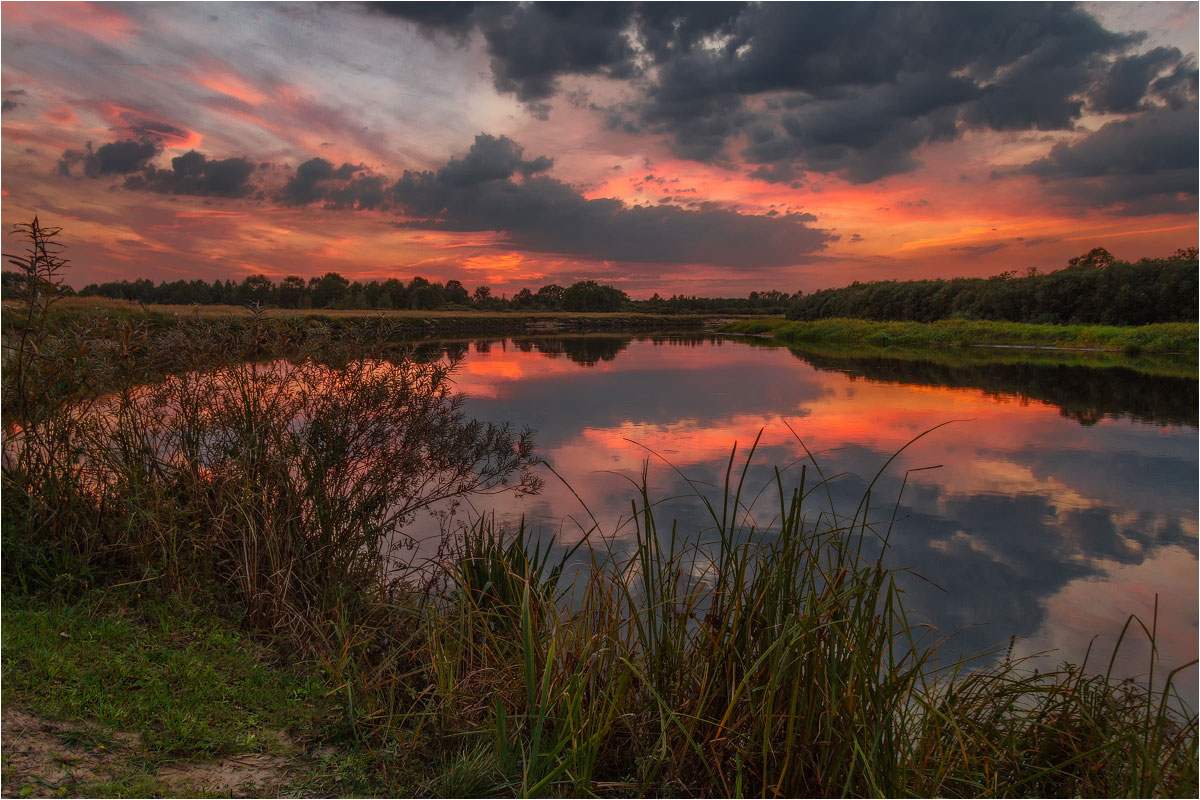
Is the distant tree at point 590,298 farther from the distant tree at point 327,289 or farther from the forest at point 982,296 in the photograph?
the distant tree at point 327,289

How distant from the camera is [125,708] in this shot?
10.7ft

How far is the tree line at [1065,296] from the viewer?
1543 inches

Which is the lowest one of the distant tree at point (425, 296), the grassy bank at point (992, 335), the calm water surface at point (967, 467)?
the calm water surface at point (967, 467)

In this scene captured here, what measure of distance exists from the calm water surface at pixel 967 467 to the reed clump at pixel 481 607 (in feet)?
2.39

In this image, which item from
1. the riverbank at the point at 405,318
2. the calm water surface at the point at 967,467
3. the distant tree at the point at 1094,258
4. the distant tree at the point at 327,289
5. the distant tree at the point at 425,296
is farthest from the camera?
the distant tree at the point at 1094,258

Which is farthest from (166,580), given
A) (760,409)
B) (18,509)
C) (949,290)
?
(949,290)

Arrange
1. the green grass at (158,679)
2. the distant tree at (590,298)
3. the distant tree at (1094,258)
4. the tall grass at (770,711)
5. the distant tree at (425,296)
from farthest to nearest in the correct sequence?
the distant tree at (590,298)
the distant tree at (1094,258)
the distant tree at (425,296)
the green grass at (158,679)
the tall grass at (770,711)

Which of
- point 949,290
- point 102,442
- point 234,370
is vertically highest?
point 949,290

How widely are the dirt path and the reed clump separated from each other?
470 millimetres

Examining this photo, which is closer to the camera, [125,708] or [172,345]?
[125,708]

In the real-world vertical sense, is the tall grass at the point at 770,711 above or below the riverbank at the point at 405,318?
below

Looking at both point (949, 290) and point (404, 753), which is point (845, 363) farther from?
point (949, 290)

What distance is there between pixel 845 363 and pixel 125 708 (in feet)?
107

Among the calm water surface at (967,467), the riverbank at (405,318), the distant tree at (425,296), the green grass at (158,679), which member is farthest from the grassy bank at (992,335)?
the green grass at (158,679)
